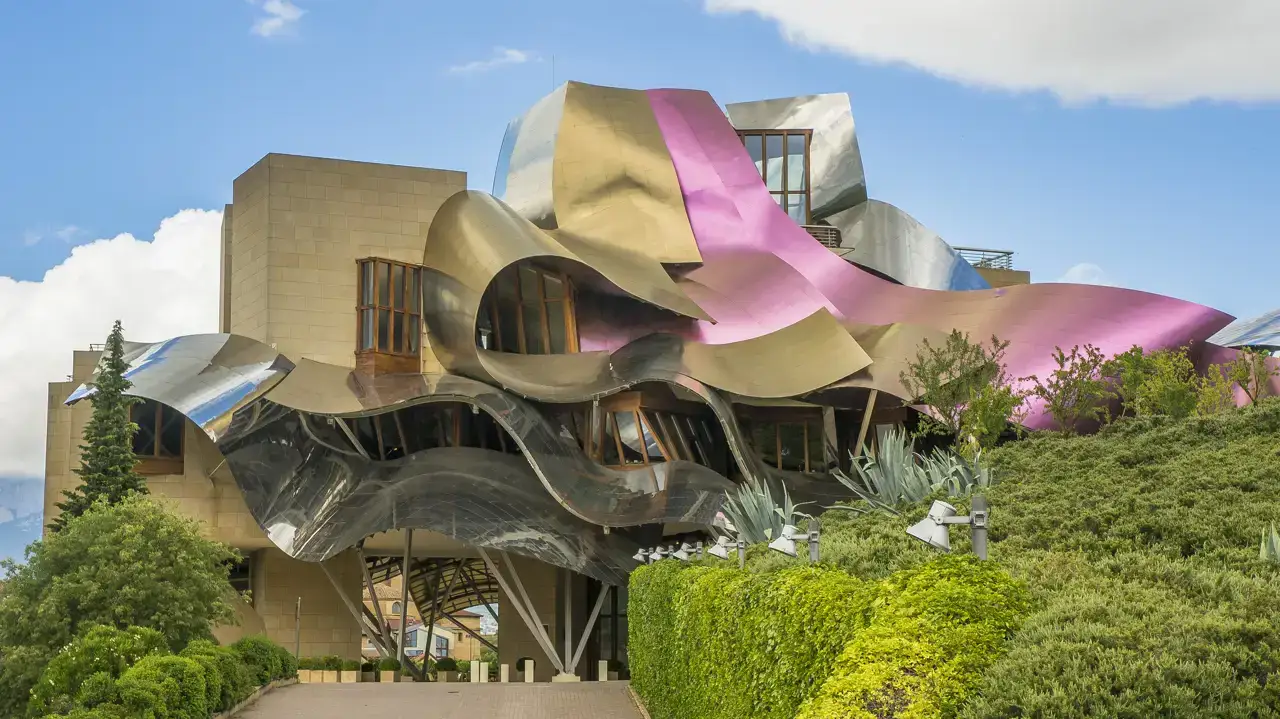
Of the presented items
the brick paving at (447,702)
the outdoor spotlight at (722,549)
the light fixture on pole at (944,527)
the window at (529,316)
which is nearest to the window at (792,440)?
the window at (529,316)

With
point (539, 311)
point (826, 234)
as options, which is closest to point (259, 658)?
point (539, 311)

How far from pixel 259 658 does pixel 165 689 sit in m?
7.73

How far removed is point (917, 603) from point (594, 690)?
19.1 metres

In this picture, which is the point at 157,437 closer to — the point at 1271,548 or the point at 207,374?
the point at 207,374

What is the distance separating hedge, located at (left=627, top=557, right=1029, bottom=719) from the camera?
7387mm

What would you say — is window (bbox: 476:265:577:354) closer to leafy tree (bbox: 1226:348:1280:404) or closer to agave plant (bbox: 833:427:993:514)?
leafy tree (bbox: 1226:348:1280:404)

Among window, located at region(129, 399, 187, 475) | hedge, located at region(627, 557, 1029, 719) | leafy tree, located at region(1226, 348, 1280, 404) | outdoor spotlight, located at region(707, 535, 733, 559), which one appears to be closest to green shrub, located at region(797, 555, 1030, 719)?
hedge, located at region(627, 557, 1029, 719)

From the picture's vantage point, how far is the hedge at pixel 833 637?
7387mm

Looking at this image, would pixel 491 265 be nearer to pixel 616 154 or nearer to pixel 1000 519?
pixel 616 154

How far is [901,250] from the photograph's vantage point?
44562 mm

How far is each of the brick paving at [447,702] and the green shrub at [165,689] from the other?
3.39 metres

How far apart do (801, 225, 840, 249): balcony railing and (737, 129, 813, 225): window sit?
48 cm

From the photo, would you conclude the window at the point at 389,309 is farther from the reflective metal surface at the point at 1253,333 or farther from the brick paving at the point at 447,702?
the reflective metal surface at the point at 1253,333

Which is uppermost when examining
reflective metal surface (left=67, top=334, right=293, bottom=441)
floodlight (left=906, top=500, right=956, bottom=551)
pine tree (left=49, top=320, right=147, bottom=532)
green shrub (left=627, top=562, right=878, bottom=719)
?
reflective metal surface (left=67, top=334, right=293, bottom=441)
